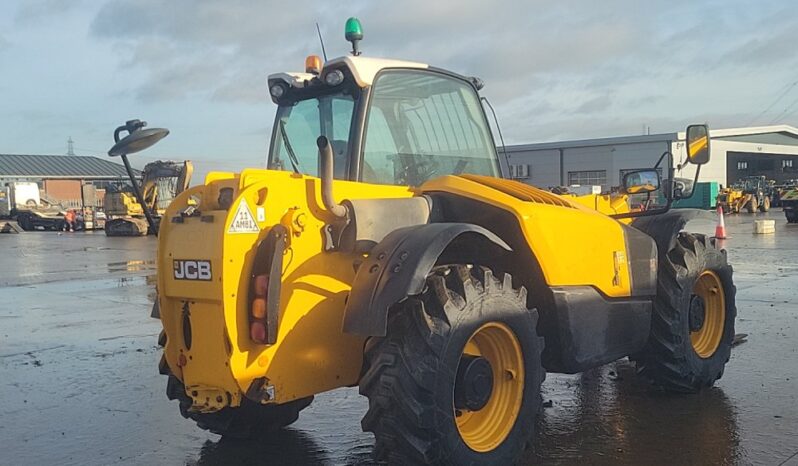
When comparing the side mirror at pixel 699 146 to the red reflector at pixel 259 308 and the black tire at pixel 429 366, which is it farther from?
the red reflector at pixel 259 308

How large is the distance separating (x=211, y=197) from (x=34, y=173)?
77426 mm

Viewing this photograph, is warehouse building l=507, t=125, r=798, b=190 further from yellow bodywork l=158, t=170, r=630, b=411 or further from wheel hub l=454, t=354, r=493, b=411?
yellow bodywork l=158, t=170, r=630, b=411

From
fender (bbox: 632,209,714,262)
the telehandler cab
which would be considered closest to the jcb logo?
the telehandler cab

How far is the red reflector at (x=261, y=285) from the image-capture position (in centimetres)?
331

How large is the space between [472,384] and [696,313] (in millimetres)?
2600

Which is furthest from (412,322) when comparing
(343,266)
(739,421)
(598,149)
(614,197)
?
(598,149)

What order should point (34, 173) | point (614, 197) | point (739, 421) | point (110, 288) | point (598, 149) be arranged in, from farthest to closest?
point (34, 173)
point (598, 149)
point (110, 288)
point (614, 197)
point (739, 421)

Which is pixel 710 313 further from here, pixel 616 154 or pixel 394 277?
pixel 616 154

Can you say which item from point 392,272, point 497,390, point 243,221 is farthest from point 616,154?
point 243,221

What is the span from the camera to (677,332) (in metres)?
5.09

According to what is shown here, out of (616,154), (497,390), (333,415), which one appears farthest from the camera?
(616,154)

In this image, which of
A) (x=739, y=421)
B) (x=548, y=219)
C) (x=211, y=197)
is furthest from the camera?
(x=739, y=421)

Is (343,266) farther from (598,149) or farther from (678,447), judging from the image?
(598,149)

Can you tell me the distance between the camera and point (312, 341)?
3545 mm
